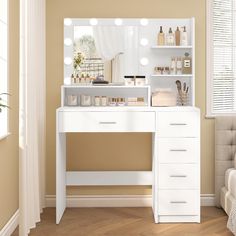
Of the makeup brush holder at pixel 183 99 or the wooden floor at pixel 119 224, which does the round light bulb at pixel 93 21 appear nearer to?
the makeup brush holder at pixel 183 99

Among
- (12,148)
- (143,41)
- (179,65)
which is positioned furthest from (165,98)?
(12,148)

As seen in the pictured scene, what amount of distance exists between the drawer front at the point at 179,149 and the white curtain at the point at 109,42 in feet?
3.49

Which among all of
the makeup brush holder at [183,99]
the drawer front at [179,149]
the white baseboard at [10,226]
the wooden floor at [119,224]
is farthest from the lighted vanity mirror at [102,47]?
the white baseboard at [10,226]

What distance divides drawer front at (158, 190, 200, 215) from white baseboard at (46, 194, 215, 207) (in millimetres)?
653

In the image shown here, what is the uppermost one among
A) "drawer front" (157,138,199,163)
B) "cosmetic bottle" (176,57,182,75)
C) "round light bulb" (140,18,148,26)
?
"round light bulb" (140,18,148,26)

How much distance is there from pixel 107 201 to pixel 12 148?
1.38 metres

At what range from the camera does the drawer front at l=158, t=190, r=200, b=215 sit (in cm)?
469

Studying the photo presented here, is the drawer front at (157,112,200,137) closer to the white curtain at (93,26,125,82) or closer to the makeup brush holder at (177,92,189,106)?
the makeup brush holder at (177,92,189,106)

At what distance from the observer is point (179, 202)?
4.70 m

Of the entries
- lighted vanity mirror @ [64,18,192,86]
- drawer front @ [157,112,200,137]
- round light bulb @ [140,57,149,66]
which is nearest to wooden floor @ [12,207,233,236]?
drawer front @ [157,112,200,137]

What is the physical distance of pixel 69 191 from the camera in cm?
537

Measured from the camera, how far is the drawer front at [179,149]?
4656 millimetres

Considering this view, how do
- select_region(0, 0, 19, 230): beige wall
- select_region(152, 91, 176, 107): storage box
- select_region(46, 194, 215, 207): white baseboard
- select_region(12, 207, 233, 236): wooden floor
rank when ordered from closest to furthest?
A: select_region(0, 0, 19, 230): beige wall < select_region(12, 207, 233, 236): wooden floor < select_region(152, 91, 176, 107): storage box < select_region(46, 194, 215, 207): white baseboard

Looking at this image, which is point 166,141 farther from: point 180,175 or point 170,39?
point 170,39
